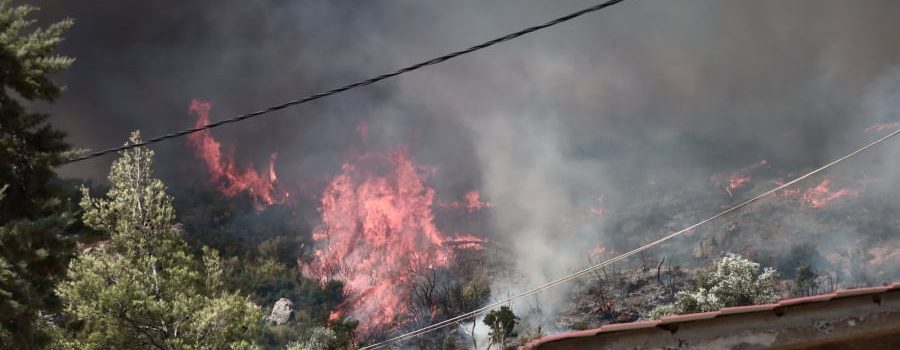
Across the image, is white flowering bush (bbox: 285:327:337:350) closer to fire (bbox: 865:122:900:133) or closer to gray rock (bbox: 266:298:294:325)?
gray rock (bbox: 266:298:294:325)

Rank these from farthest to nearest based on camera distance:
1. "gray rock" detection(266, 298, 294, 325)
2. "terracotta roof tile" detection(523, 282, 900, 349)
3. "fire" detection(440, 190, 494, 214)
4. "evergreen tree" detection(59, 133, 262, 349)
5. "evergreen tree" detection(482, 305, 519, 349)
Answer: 1. "fire" detection(440, 190, 494, 214)
2. "gray rock" detection(266, 298, 294, 325)
3. "evergreen tree" detection(482, 305, 519, 349)
4. "evergreen tree" detection(59, 133, 262, 349)
5. "terracotta roof tile" detection(523, 282, 900, 349)

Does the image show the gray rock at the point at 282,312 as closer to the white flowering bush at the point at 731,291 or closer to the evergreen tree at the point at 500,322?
the evergreen tree at the point at 500,322

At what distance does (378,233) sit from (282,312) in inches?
1279

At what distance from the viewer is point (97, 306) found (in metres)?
16.6

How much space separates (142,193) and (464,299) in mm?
69981

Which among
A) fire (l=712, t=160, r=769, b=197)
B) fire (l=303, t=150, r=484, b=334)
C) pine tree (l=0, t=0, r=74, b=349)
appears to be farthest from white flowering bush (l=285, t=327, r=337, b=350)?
fire (l=712, t=160, r=769, b=197)

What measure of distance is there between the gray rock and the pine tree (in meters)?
68.9

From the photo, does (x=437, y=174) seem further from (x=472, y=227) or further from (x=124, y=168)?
(x=124, y=168)

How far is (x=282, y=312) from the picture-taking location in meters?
80.8

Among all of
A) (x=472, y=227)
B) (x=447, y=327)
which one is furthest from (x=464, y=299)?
(x=472, y=227)

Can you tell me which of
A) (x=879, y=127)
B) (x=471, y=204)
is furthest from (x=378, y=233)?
(x=879, y=127)

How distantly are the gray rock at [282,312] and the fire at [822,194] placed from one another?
80.6 meters

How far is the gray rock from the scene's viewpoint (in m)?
79.8

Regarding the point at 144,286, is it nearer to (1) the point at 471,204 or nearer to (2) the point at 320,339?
(2) the point at 320,339
